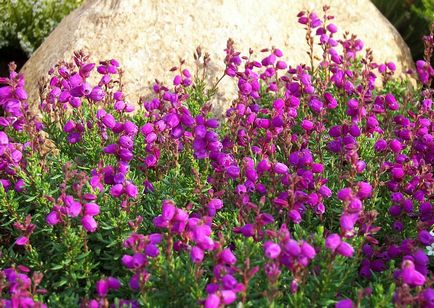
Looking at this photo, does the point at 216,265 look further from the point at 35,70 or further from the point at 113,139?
the point at 35,70

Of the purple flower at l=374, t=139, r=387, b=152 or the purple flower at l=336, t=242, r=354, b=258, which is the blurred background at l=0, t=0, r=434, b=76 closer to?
the purple flower at l=374, t=139, r=387, b=152

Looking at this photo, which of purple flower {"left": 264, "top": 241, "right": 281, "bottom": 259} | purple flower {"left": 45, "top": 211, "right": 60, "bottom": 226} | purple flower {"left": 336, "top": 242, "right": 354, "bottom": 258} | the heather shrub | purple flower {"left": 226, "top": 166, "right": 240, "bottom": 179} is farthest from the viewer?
the heather shrub

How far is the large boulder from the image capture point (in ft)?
20.1

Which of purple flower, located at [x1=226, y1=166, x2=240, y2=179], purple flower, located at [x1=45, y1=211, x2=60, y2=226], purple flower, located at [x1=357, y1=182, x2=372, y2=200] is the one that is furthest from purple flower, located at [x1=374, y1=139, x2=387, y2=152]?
purple flower, located at [x1=45, y1=211, x2=60, y2=226]

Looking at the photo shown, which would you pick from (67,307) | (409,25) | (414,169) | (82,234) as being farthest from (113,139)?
(409,25)

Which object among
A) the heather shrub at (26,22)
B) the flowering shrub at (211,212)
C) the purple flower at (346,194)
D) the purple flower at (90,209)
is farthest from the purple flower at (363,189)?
the heather shrub at (26,22)

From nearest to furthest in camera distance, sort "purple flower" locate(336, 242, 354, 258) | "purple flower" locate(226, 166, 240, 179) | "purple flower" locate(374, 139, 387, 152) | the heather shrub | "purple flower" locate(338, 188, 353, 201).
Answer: "purple flower" locate(336, 242, 354, 258)
"purple flower" locate(338, 188, 353, 201)
"purple flower" locate(226, 166, 240, 179)
"purple flower" locate(374, 139, 387, 152)
the heather shrub

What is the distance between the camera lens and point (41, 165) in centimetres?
414

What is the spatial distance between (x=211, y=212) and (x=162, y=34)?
10.5 ft

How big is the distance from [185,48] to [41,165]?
251 centimetres

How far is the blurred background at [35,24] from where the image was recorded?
Result: 828cm

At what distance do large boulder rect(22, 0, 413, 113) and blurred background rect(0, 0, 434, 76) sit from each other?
5.68 ft

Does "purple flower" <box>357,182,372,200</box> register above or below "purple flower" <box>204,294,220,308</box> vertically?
above

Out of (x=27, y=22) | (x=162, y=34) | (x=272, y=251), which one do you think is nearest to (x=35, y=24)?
(x=27, y=22)
